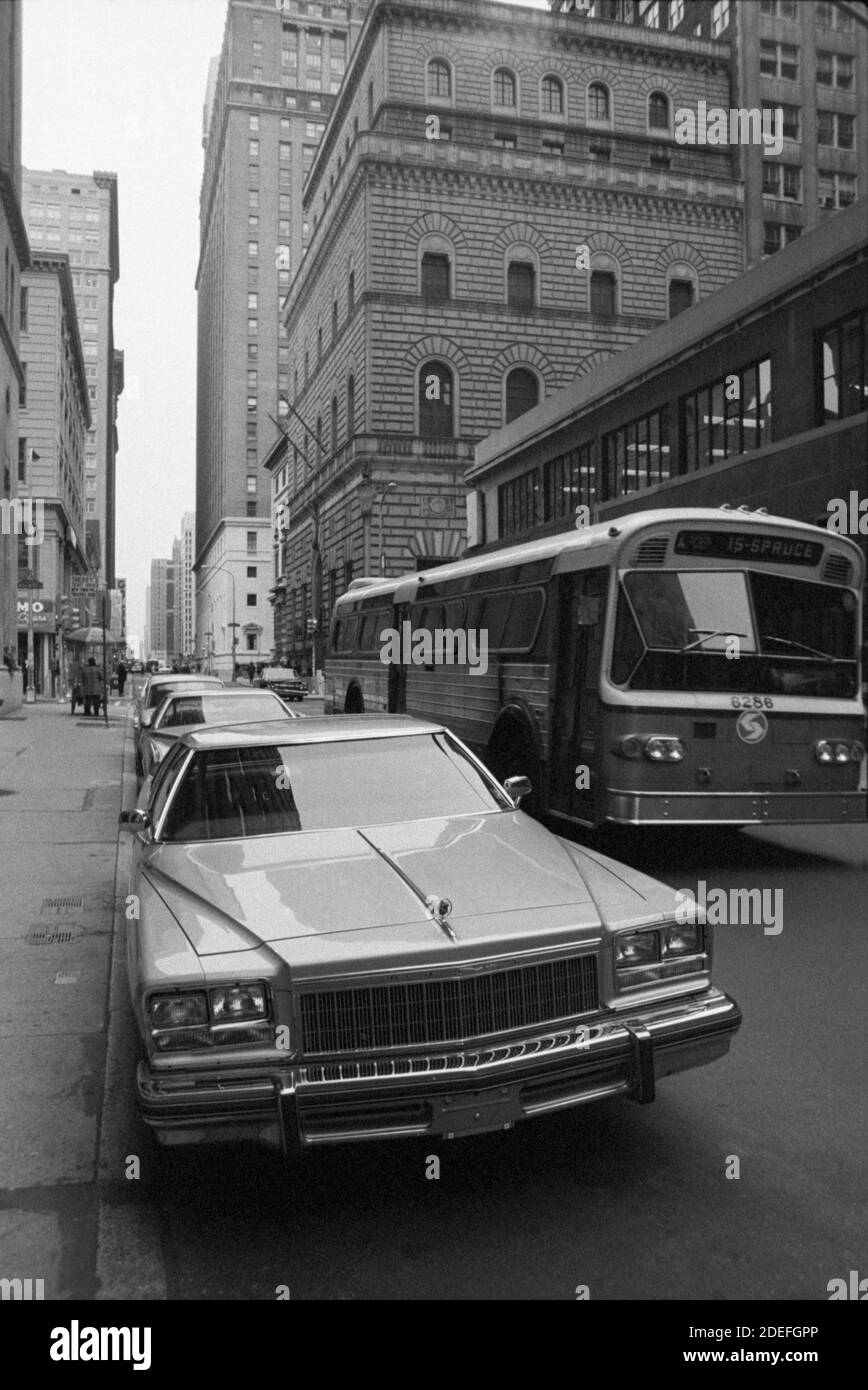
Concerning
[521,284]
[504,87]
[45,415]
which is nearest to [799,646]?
[521,284]

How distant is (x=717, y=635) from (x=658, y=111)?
5606 cm

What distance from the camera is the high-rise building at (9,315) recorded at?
34.7 metres

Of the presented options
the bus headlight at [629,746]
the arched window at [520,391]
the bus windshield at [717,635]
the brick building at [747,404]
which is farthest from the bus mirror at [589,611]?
the arched window at [520,391]

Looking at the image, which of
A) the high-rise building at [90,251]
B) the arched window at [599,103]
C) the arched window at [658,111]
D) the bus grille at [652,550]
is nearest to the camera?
the bus grille at [652,550]

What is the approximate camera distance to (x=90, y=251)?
13850 cm

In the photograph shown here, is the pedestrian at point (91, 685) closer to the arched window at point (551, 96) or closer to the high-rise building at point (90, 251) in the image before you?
the arched window at point (551, 96)

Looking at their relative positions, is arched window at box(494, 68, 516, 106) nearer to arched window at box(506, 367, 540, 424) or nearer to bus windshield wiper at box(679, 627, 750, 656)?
arched window at box(506, 367, 540, 424)

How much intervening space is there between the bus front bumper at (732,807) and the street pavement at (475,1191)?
3.05 m

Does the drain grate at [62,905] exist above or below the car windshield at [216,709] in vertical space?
below

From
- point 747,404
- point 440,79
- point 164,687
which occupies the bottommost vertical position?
point 164,687

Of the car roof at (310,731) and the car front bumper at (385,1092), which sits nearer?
the car front bumper at (385,1092)

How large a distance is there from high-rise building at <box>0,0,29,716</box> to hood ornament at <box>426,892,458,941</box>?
3104 cm

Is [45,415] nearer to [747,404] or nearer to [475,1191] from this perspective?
[747,404]

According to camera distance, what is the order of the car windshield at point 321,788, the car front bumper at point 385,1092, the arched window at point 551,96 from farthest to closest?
the arched window at point 551,96 → the car windshield at point 321,788 → the car front bumper at point 385,1092
